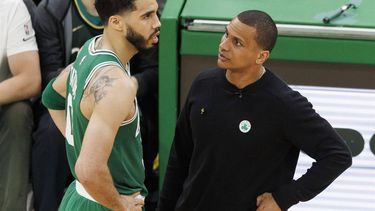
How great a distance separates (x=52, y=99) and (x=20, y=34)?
101 cm

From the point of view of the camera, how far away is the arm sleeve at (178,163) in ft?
11.1

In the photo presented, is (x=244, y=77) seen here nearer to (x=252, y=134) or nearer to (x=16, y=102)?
(x=252, y=134)

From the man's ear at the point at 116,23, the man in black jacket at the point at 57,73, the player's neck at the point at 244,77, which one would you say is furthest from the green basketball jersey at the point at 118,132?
the man in black jacket at the point at 57,73

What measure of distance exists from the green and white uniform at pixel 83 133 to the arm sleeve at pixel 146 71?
1.15m

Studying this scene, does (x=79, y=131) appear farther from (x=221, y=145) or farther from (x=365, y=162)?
(x=365, y=162)

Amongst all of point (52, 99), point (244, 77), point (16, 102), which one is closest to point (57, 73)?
point (16, 102)

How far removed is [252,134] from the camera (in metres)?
3.17

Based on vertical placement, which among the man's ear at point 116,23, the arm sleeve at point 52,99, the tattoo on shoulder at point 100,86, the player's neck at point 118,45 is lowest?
the arm sleeve at point 52,99

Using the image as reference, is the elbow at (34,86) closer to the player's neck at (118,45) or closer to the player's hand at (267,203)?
the player's neck at (118,45)

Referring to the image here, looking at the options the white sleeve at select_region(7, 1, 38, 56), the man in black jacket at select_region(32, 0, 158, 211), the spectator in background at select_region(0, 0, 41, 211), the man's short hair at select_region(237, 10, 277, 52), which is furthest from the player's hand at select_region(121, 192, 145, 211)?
the white sleeve at select_region(7, 1, 38, 56)

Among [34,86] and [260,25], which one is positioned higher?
[260,25]

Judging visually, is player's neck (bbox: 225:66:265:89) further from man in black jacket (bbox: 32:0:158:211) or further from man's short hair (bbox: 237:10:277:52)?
man in black jacket (bbox: 32:0:158:211)

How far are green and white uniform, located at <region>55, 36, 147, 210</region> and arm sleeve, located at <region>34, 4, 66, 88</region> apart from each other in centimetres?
130

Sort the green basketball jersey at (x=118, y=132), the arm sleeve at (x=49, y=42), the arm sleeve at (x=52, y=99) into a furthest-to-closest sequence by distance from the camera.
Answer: the arm sleeve at (x=49, y=42) → the arm sleeve at (x=52, y=99) → the green basketball jersey at (x=118, y=132)
